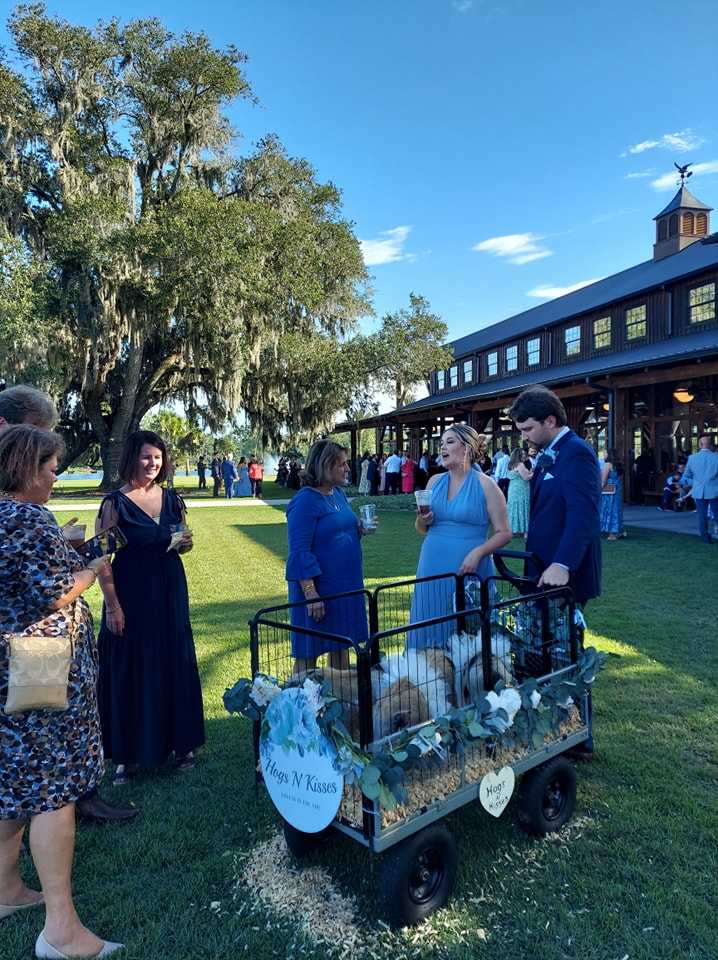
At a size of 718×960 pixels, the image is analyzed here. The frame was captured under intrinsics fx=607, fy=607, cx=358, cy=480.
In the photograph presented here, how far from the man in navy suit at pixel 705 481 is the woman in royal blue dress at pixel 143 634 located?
8917 mm

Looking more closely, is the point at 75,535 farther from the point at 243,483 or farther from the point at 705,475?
the point at 243,483

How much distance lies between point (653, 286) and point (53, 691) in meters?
21.1

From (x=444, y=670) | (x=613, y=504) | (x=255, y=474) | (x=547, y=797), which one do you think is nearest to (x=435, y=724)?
(x=444, y=670)

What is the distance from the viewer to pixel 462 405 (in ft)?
69.2

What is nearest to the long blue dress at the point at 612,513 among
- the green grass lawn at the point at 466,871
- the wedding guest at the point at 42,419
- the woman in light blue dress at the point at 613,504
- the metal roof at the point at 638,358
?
the woman in light blue dress at the point at 613,504

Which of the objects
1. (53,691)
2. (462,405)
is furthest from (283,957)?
(462,405)

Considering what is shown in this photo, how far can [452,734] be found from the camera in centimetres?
217

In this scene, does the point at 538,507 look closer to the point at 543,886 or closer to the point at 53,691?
the point at 543,886

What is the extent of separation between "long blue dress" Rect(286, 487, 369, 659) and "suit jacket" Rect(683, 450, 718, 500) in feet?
26.6

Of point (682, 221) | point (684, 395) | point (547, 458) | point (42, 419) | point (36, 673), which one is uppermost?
point (682, 221)

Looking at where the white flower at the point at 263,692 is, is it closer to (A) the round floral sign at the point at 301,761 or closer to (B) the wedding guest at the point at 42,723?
(A) the round floral sign at the point at 301,761

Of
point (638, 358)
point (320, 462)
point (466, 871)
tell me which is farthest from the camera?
point (638, 358)

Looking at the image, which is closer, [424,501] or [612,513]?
[424,501]

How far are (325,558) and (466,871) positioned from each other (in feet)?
5.21
